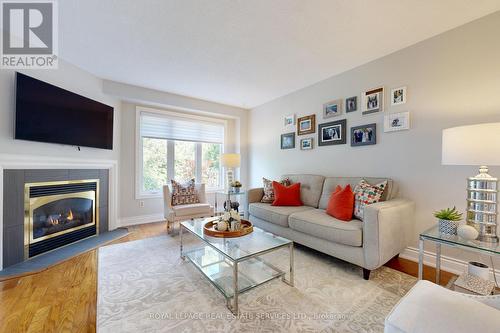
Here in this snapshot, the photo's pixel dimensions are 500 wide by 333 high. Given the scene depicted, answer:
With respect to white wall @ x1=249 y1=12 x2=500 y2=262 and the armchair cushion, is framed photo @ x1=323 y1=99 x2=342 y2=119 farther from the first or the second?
the armchair cushion

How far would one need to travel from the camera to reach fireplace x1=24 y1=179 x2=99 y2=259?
2.32 m

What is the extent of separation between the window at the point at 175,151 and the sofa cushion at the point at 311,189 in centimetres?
220

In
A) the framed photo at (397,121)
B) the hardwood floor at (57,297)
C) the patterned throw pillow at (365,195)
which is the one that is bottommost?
the hardwood floor at (57,297)

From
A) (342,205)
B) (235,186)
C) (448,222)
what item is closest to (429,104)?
(448,222)

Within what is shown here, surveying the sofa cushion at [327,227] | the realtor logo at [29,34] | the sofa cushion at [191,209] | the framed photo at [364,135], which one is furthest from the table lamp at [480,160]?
the realtor logo at [29,34]

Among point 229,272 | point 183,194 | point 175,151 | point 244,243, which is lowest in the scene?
point 229,272

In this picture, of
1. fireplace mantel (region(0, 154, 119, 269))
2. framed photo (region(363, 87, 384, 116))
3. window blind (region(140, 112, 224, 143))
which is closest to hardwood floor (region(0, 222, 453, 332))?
fireplace mantel (region(0, 154, 119, 269))

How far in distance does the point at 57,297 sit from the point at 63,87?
8.03 feet

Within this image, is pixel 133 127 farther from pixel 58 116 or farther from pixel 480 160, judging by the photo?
pixel 480 160

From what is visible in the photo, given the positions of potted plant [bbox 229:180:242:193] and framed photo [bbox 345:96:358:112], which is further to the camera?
potted plant [bbox 229:180:242:193]

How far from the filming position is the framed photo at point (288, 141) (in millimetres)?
3766

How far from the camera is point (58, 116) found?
8.36ft

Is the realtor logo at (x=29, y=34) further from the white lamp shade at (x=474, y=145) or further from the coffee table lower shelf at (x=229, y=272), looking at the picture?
the white lamp shade at (x=474, y=145)

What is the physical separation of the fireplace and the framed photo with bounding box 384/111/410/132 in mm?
4098
